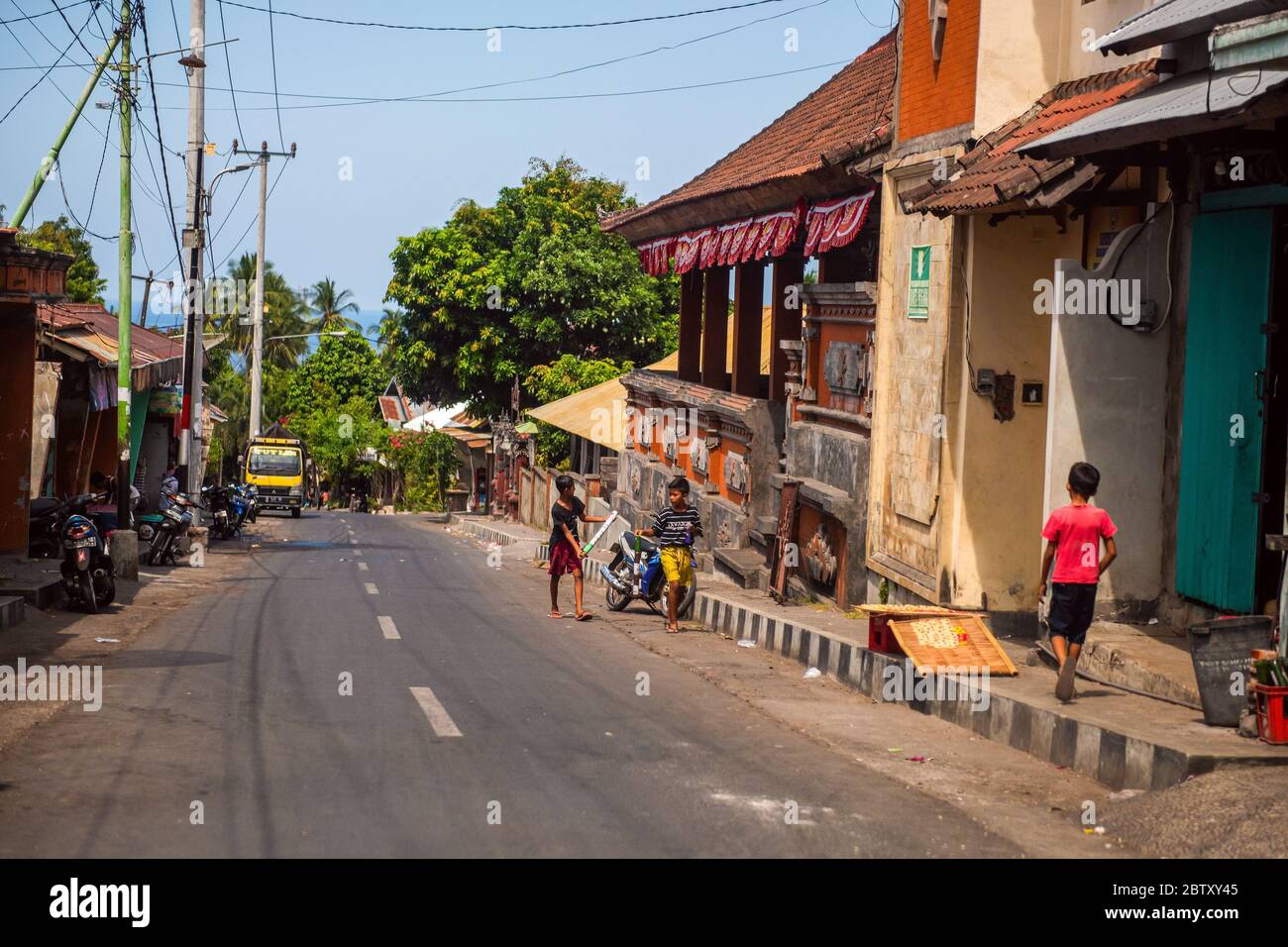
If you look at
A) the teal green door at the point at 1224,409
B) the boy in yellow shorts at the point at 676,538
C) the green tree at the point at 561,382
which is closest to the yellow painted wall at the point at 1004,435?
the teal green door at the point at 1224,409

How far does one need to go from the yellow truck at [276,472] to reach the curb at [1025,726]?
38.1 metres

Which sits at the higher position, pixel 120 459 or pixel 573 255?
pixel 573 255

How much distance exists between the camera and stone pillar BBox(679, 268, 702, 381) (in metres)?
28.9

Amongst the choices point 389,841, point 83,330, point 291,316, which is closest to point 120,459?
point 83,330

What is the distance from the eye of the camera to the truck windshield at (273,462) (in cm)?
5091

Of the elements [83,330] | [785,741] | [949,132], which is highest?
[949,132]

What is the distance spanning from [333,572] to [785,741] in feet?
51.8

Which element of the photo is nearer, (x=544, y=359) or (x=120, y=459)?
(x=120, y=459)

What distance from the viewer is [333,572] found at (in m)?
24.1

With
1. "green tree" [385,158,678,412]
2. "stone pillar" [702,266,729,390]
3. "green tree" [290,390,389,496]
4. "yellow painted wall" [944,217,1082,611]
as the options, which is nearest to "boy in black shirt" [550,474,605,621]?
"yellow painted wall" [944,217,1082,611]

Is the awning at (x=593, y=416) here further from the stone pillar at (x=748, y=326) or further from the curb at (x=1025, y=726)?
the curb at (x=1025, y=726)
